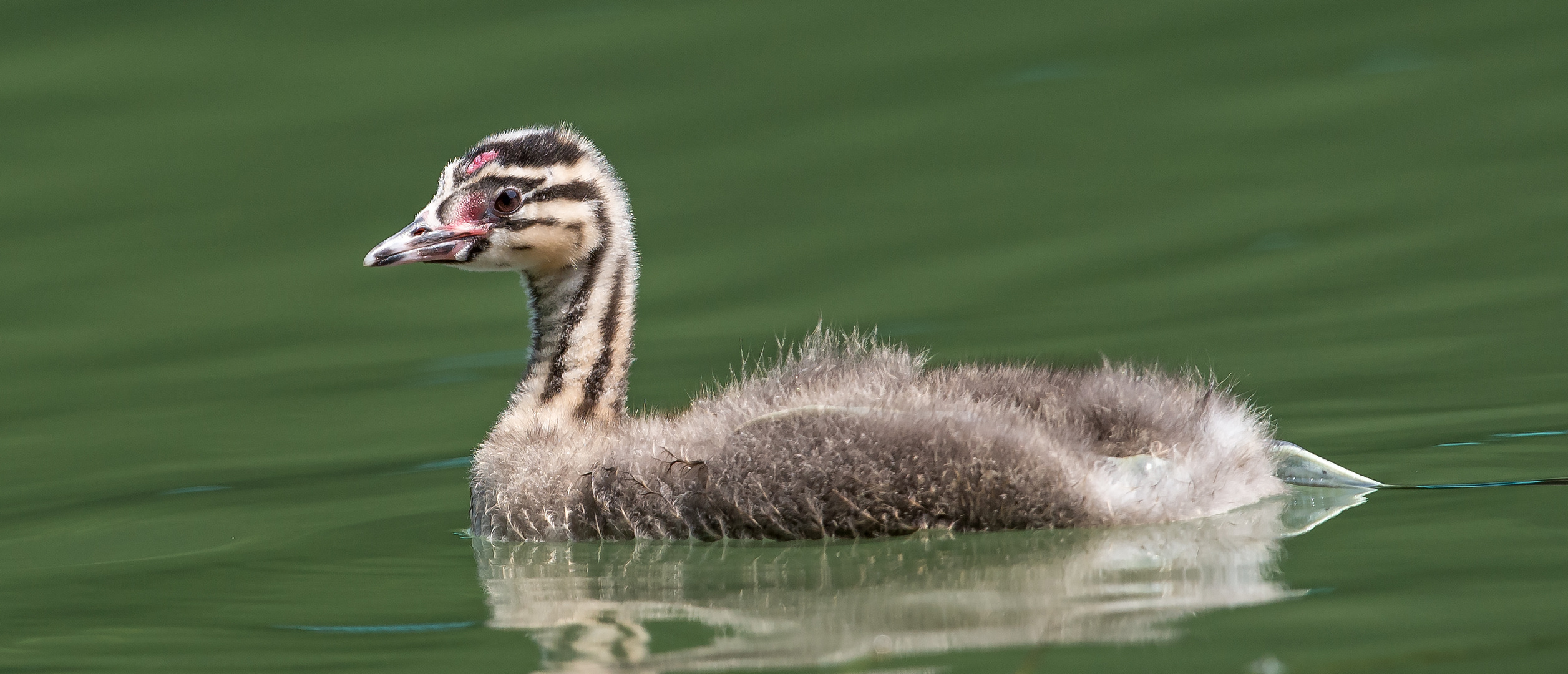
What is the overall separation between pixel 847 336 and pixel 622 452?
1155 millimetres

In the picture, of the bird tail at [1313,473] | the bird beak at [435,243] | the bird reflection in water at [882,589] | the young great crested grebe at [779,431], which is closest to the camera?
the bird reflection in water at [882,589]

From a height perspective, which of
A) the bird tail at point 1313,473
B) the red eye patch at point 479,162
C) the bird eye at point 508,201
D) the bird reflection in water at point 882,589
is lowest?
the bird reflection in water at point 882,589

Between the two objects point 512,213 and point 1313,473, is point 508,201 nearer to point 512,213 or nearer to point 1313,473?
point 512,213

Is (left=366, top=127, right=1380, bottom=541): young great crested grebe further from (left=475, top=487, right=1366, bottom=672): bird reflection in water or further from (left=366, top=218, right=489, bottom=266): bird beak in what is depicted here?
(left=475, top=487, right=1366, bottom=672): bird reflection in water

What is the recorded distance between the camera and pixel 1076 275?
1294 cm

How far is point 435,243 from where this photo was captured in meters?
7.61

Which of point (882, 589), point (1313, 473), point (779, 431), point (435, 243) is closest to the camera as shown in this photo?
point (882, 589)

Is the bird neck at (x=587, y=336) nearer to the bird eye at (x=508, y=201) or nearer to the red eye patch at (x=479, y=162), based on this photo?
the bird eye at (x=508, y=201)

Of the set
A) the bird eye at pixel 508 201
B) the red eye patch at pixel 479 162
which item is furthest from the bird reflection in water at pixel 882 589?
the red eye patch at pixel 479 162

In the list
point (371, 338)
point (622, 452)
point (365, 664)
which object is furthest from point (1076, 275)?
point (365, 664)

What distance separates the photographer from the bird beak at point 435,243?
24.8 feet

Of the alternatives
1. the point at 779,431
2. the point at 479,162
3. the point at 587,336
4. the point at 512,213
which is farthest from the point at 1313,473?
the point at 479,162

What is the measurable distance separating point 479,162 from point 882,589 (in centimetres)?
267

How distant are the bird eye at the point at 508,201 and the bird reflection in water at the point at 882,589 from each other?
4.29 ft
